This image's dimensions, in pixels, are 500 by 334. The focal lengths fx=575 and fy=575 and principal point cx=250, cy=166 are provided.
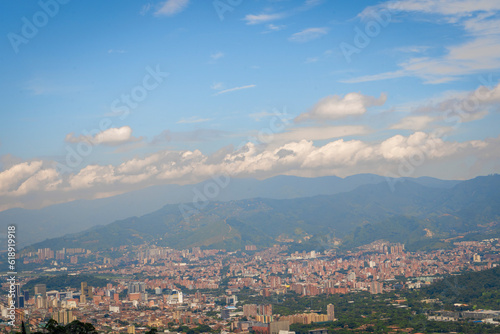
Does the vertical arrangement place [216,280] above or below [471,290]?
above

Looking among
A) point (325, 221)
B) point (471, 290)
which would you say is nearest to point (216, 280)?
point (471, 290)

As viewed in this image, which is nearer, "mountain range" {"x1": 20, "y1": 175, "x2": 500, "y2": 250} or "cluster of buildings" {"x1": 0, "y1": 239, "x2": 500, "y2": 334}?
"cluster of buildings" {"x1": 0, "y1": 239, "x2": 500, "y2": 334}

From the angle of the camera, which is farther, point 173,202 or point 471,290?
point 173,202

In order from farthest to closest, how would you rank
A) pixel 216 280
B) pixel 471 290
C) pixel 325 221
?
pixel 325 221
pixel 216 280
pixel 471 290

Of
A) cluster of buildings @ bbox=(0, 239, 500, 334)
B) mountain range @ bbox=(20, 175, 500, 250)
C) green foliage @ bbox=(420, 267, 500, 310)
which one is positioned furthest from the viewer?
mountain range @ bbox=(20, 175, 500, 250)

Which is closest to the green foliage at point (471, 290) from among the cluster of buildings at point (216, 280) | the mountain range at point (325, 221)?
the cluster of buildings at point (216, 280)

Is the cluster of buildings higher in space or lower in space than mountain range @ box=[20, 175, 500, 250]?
lower

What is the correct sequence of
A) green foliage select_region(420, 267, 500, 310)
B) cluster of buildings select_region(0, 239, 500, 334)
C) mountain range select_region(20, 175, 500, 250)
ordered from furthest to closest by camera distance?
mountain range select_region(20, 175, 500, 250) → green foliage select_region(420, 267, 500, 310) → cluster of buildings select_region(0, 239, 500, 334)

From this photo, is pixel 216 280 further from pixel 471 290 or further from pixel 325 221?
pixel 325 221

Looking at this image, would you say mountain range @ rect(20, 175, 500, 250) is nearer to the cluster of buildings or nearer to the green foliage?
the cluster of buildings

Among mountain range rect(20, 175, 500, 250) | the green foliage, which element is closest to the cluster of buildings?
the green foliage

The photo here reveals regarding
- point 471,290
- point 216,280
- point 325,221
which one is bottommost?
point 471,290
